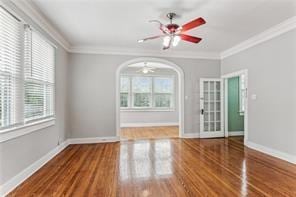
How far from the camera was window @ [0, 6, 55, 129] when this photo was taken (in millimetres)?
2416

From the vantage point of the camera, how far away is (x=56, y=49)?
4305 mm

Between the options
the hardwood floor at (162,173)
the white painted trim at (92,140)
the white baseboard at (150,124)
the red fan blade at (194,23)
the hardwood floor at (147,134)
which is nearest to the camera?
the hardwood floor at (162,173)

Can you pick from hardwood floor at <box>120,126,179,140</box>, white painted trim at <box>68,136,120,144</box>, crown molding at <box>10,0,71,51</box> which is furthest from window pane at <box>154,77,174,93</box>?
crown molding at <box>10,0,71,51</box>

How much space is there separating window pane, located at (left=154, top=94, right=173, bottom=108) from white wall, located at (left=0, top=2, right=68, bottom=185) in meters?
4.71

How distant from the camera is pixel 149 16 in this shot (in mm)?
3318

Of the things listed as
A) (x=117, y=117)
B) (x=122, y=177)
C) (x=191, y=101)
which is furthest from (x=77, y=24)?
(x=191, y=101)

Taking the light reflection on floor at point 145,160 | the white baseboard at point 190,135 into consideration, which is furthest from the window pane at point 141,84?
the light reflection on floor at point 145,160

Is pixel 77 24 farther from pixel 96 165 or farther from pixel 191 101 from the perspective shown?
pixel 191 101

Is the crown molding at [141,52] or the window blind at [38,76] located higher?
the crown molding at [141,52]

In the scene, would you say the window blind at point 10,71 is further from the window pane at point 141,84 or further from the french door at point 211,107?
the window pane at point 141,84

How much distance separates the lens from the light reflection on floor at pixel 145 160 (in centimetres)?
304

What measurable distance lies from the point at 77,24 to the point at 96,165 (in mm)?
2999

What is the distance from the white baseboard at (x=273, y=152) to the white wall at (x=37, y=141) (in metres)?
5.03

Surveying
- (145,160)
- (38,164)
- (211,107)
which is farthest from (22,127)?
(211,107)
